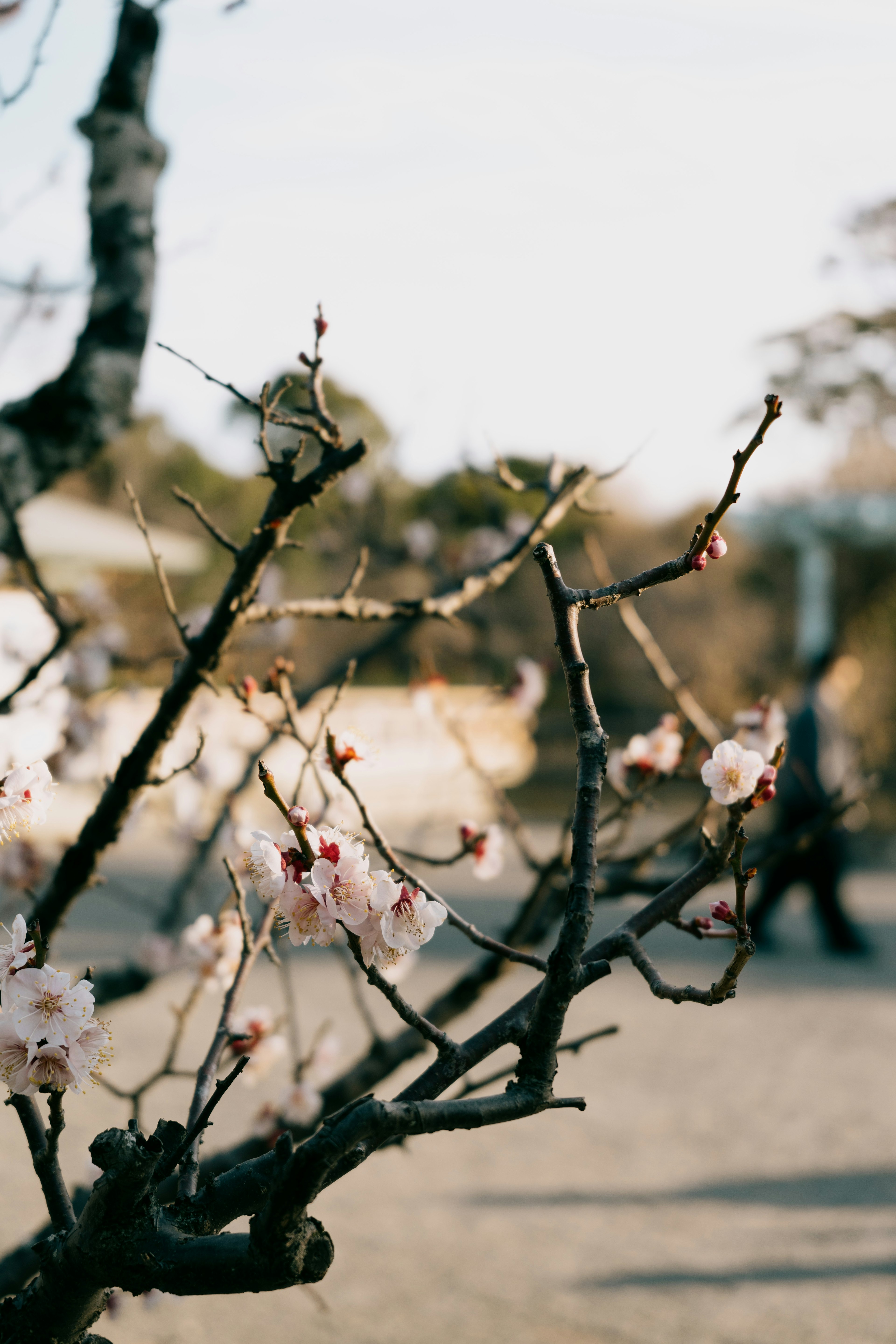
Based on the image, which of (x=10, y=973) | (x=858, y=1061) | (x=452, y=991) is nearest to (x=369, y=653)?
(x=452, y=991)

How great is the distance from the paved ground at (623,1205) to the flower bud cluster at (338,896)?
1346 mm

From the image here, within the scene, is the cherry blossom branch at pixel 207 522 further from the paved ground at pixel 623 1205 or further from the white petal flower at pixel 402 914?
the paved ground at pixel 623 1205

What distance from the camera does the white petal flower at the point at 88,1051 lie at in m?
0.97

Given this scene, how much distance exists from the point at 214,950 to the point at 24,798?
114 cm

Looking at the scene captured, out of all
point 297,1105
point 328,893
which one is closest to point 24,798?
point 328,893

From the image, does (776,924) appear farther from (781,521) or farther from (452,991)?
(781,521)

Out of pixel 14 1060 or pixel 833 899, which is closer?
pixel 14 1060

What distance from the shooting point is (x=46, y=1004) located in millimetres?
955

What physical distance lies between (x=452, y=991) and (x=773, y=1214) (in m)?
2.35

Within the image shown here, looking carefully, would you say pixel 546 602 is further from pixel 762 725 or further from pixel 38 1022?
pixel 38 1022

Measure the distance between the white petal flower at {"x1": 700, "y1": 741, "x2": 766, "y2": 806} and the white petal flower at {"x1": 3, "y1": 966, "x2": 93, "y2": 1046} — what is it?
2.07 ft

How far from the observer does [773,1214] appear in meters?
3.74

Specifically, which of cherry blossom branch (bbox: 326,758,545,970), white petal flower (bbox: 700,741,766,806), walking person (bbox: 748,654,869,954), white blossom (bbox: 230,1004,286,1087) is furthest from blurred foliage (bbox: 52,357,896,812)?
white petal flower (bbox: 700,741,766,806)

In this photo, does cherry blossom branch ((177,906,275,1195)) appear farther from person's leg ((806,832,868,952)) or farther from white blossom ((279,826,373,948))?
person's leg ((806,832,868,952))
